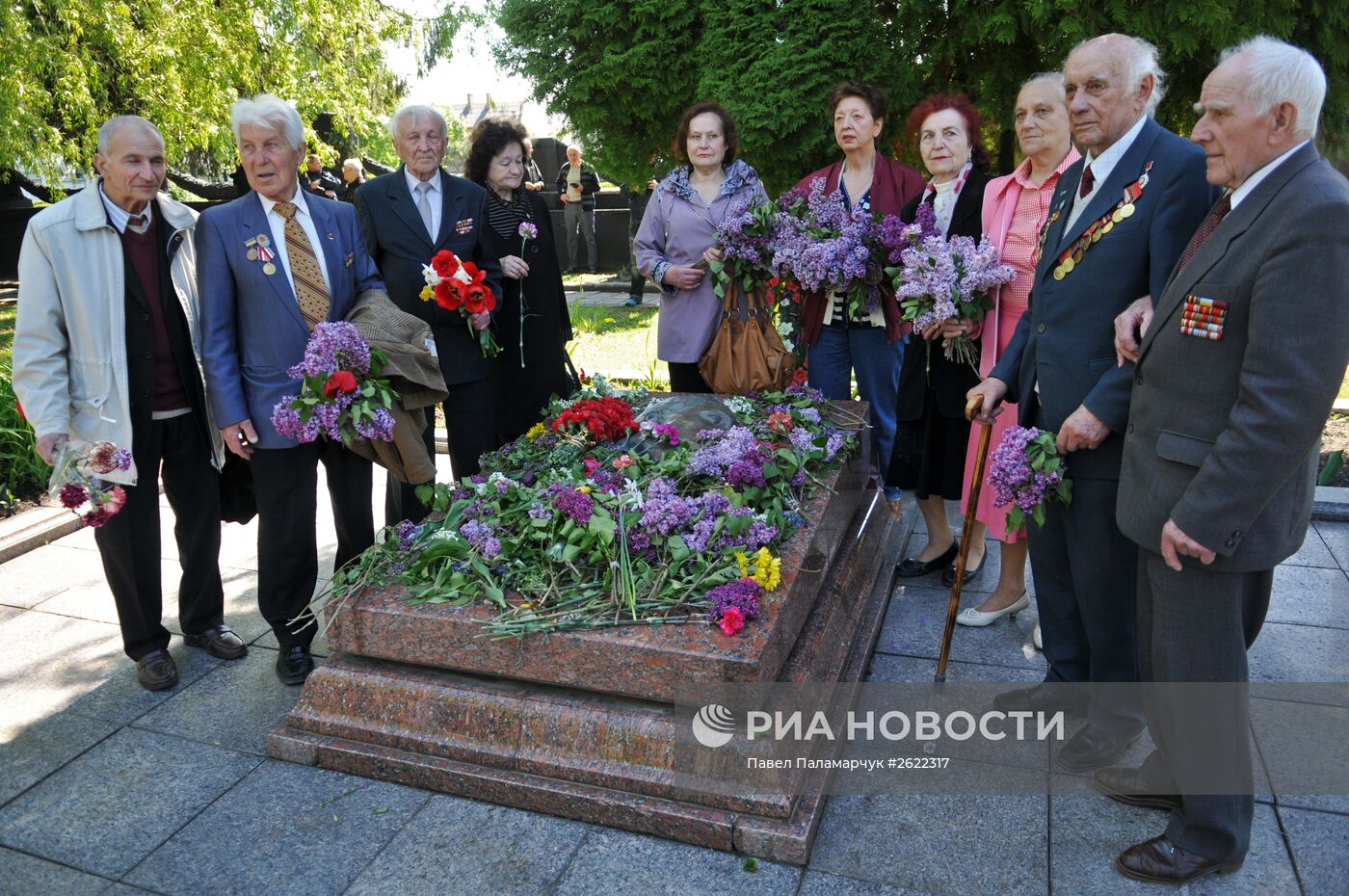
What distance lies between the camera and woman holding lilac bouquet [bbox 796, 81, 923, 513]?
434 cm

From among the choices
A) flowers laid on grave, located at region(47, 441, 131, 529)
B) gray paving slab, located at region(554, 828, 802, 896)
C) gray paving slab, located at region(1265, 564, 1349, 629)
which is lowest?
gray paving slab, located at region(554, 828, 802, 896)

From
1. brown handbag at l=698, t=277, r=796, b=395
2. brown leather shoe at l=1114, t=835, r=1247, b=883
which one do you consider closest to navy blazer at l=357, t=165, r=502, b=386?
brown handbag at l=698, t=277, r=796, b=395

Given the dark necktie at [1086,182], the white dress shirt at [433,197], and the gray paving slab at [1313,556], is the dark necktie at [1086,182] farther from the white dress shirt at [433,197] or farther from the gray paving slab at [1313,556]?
the white dress shirt at [433,197]

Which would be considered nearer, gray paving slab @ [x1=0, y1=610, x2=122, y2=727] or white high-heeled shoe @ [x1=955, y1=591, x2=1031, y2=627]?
gray paving slab @ [x1=0, y1=610, x2=122, y2=727]

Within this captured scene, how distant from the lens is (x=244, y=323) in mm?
3445

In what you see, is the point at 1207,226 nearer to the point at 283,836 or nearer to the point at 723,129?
the point at 723,129

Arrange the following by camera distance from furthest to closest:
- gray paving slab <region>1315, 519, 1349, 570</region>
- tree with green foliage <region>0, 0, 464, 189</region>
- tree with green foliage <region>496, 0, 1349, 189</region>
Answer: tree with green foliage <region>0, 0, 464, 189</region>, tree with green foliage <region>496, 0, 1349, 189</region>, gray paving slab <region>1315, 519, 1349, 570</region>

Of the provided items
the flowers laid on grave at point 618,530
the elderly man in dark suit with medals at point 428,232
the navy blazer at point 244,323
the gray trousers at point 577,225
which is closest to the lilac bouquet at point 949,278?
the flowers laid on grave at point 618,530

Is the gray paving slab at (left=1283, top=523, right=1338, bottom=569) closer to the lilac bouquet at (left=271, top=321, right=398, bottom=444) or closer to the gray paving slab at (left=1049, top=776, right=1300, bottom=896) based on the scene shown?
the gray paving slab at (left=1049, top=776, right=1300, bottom=896)

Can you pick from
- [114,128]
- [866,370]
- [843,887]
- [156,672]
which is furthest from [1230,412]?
[156,672]

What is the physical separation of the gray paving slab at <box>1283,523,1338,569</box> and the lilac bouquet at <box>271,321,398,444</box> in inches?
158

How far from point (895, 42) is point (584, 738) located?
17.6 ft

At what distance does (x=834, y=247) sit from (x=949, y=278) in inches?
26.4

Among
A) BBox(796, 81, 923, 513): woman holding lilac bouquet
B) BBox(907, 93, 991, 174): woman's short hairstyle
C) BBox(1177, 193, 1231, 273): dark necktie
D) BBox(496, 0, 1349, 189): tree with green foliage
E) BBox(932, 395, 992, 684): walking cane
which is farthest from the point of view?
BBox(496, 0, 1349, 189): tree with green foliage
